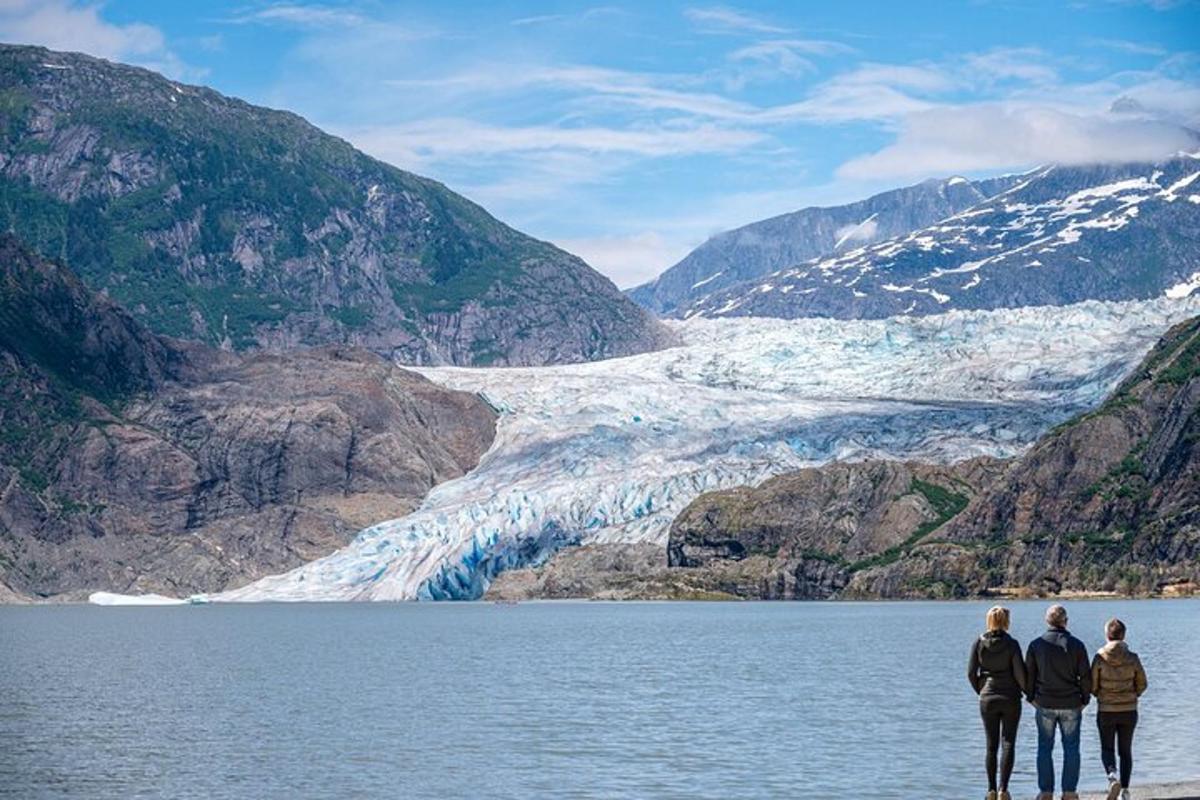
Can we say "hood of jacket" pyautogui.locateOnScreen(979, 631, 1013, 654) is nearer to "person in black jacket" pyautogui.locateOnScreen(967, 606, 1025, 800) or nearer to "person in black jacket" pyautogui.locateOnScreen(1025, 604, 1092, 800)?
"person in black jacket" pyautogui.locateOnScreen(967, 606, 1025, 800)

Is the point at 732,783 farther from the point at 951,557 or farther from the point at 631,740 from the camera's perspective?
the point at 951,557

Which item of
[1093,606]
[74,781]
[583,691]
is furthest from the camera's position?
[1093,606]

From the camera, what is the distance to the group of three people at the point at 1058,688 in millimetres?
34312

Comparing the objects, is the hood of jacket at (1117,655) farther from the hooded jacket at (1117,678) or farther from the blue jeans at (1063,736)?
the blue jeans at (1063,736)

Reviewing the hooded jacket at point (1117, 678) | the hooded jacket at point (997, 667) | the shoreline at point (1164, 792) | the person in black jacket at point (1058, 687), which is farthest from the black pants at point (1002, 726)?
the shoreline at point (1164, 792)

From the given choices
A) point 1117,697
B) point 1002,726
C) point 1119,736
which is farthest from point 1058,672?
point 1119,736

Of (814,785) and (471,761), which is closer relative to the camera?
(814,785)

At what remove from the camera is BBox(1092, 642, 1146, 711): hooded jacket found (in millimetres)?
34375

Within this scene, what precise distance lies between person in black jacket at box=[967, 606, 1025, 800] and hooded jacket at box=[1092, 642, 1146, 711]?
1.31 m

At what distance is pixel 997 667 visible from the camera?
34594mm

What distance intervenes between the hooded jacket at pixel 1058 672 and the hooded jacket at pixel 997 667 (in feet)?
0.72

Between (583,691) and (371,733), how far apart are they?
16187mm

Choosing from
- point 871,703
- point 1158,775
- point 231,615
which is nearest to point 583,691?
point 871,703

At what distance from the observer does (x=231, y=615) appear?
19188 cm
